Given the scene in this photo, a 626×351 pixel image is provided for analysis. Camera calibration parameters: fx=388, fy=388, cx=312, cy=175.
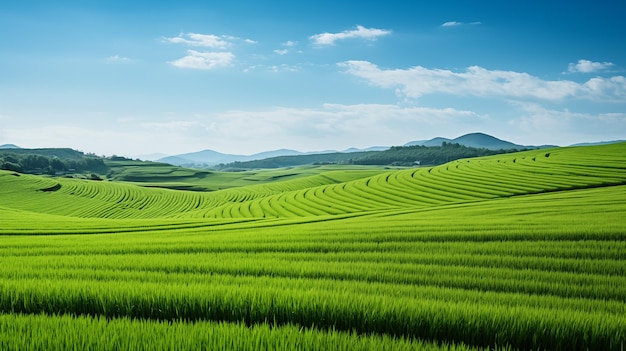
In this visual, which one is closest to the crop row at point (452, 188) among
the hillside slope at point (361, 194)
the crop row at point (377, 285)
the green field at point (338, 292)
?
the hillside slope at point (361, 194)

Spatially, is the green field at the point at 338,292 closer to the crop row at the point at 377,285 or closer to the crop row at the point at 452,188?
the crop row at the point at 377,285

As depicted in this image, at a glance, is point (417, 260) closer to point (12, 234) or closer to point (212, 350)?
point (212, 350)

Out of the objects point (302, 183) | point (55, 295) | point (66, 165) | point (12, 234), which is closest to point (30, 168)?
point (66, 165)

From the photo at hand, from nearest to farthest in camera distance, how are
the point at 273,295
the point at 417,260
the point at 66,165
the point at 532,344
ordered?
1. the point at 532,344
2. the point at 273,295
3. the point at 417,260
4. the point at 66,165

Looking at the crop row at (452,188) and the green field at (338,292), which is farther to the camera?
the crop row at (452,188)

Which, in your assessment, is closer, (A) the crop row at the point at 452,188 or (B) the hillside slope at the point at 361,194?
(A) the crop row at the point at 452,188

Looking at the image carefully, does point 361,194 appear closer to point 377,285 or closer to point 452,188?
point 452,188

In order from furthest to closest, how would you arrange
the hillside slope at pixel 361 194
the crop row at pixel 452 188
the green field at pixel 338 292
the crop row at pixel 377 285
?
the hillside slope at pixel 361 194 → the crop row at pixel 452 188 → the crop row at pixel 377 285 → the green field at pixel 338 292

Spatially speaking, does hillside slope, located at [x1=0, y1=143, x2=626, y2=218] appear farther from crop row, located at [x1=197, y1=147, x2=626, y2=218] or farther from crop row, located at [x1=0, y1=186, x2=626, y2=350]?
crop row, located at [x1=0, y1=186, x2=626, y2=350]

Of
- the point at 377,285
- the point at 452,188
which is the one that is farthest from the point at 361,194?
the point at 377,285

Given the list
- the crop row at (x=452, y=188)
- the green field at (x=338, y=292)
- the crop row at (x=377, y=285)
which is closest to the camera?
the green field at (x=338, y=292)

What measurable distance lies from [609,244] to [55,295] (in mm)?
11465

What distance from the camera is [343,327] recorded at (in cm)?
467

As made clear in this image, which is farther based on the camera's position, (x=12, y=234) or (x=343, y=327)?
(x=12, y=234)
